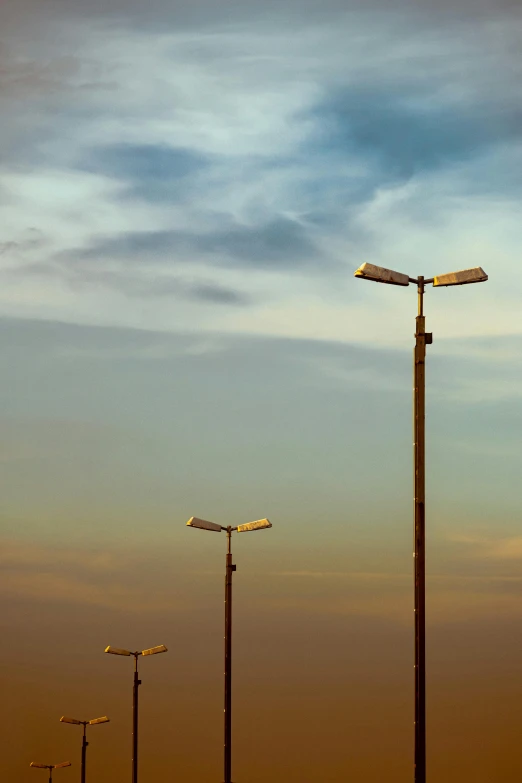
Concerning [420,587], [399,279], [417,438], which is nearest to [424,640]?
[420,587]

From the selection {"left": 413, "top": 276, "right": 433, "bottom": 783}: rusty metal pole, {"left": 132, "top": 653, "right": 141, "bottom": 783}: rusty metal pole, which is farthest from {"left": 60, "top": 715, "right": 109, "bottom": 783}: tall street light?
{"left": 413, "top": 276, "right": 433, "bottom": 783}: rusty metal pole

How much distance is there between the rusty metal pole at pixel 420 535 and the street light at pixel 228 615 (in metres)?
20.8

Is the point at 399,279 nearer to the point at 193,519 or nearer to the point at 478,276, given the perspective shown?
the point at 478,276

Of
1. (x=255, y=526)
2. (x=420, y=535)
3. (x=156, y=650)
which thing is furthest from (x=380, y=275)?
(x=156, y=650)

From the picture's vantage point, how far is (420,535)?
32188 mm

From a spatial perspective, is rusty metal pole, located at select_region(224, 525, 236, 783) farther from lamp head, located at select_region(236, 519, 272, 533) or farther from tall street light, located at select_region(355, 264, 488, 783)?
tall street light, located at select_region(355, 264, 488, 783)

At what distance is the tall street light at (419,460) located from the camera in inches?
1229

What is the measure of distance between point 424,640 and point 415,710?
1.42 meters

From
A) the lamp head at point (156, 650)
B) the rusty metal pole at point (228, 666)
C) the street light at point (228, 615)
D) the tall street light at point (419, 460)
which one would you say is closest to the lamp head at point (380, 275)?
the tall street light at point (419, 460)

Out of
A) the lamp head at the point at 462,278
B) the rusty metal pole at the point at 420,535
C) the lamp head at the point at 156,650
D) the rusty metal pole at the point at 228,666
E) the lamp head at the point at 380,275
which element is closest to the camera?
the rusty metal pole at the point at 420,535

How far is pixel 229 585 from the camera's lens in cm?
5441

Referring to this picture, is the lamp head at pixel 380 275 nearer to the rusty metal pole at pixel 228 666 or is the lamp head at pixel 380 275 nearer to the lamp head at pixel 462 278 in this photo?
the lamp head at pixel 462 278

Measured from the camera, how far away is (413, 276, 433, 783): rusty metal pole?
31.2m

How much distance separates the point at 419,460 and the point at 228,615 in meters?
22.7
